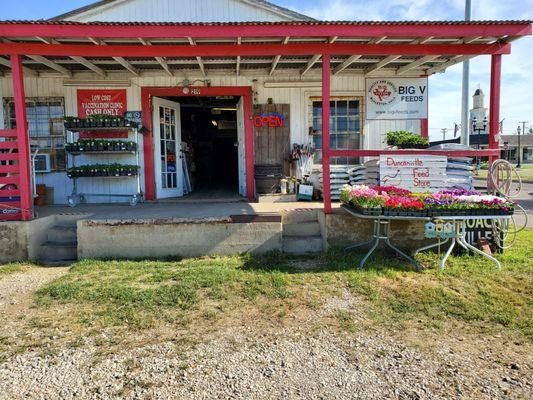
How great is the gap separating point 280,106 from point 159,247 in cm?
431

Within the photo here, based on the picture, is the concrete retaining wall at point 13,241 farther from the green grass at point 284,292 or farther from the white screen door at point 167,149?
the white screen door at point 167,149

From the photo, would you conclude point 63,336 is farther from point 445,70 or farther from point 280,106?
point 445,70

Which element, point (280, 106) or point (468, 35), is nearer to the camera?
point (468, 35)

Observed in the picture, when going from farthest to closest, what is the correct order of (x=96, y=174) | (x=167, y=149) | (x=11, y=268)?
(x=167, y=149) < (x=96, y=174) < (x=11, y=268)

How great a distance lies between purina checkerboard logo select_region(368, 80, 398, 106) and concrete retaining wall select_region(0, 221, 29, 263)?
6.88 meters

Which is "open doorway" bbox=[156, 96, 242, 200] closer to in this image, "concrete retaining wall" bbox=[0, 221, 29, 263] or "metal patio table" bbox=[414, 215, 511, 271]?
"concrete retaining wall" bbox=[0, 221, 29, 263]

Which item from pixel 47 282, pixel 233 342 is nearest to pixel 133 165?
pixel 47 282

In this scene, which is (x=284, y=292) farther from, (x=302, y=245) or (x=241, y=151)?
(x=241, y=151)

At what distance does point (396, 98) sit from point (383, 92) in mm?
316

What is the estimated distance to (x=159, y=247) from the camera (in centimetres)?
551

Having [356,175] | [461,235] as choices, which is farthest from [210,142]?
[461,235]

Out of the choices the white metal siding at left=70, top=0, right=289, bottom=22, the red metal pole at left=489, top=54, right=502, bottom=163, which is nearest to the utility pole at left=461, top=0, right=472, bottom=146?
the red metal pole at left=489, top=54, right=502, bottom=163

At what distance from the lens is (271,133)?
27.6ft

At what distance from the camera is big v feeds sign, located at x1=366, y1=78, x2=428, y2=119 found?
332 inches
